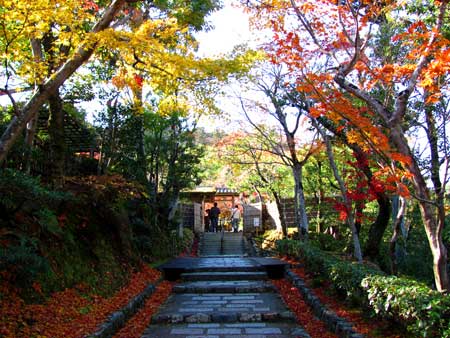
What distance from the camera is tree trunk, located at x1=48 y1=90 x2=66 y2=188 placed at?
8438 millimetres


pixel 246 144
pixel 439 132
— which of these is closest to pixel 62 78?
pixel 439 132

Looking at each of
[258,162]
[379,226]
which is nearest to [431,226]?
[379,226]

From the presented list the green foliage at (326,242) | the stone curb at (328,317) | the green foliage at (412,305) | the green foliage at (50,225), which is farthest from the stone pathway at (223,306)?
the green foliage at (326,242)

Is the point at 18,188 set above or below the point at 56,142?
below

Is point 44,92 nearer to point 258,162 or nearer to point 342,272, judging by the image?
point 342,272

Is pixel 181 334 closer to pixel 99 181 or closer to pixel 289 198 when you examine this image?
pixel 99 181

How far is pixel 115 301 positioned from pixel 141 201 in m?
6.51

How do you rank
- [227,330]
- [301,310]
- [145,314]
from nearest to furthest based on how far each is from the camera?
[227,330] < [145,314] < [301,310]

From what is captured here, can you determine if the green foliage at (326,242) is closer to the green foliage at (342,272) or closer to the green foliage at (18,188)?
the green foliage at (342,272)

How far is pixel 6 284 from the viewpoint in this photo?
514 centimetres

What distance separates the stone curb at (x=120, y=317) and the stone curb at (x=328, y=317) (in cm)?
307

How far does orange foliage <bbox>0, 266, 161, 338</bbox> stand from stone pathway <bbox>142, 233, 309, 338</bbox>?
88 centimetres

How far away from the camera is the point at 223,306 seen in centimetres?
762

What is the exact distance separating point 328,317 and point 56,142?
643 centimetres
